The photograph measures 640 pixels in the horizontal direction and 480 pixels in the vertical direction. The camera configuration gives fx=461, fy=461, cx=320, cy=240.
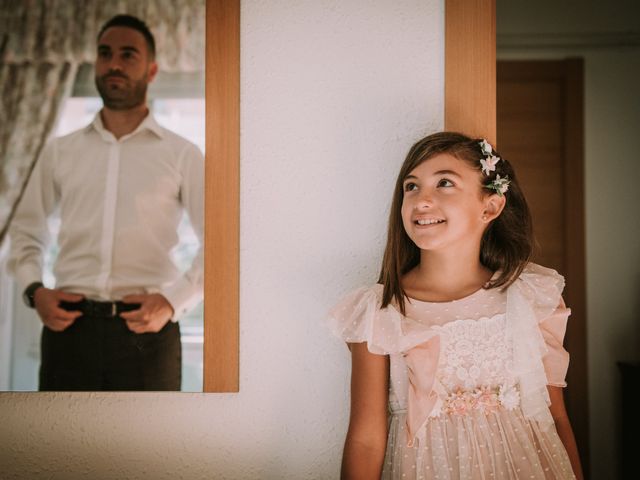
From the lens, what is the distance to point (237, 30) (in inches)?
42.6

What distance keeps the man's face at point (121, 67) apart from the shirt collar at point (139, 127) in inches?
1.5

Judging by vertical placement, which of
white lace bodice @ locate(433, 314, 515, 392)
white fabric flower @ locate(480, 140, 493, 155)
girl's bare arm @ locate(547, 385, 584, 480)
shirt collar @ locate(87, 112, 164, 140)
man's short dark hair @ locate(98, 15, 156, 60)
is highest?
man's short dark hair @ locate(98, 15, 156, 60)

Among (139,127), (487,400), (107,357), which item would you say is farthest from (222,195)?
(487,400)

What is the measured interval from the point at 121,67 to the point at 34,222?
413mm

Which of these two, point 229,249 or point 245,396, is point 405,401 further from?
point 229,249

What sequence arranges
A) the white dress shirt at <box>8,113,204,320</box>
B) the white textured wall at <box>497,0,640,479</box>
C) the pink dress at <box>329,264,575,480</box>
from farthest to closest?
the white textured wall at <box>497,0,640,479</box>
the white dress shirt at <box>8,113,204,320</box>
the pink dress at <box>329,264,575,480</box>

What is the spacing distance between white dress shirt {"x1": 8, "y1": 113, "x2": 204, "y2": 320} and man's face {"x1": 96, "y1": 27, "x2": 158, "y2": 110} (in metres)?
0.06

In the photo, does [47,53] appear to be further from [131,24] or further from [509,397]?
[509,397]

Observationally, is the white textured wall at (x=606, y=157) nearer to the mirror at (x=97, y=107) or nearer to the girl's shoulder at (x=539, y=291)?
the girl's shoulder at (x=539, y=291)

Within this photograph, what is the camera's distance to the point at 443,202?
0.94 metres

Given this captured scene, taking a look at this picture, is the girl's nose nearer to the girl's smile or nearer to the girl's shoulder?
the girl's smile

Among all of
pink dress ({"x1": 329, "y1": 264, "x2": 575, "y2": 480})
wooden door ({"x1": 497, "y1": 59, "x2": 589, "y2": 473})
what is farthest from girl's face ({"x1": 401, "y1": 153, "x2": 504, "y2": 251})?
wooden door ({"x1": 497, "y1": 59, "x2": 589, "y2": 473})

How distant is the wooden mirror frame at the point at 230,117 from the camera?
107 centimetres

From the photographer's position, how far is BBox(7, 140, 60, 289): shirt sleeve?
107 cm
